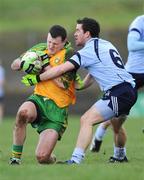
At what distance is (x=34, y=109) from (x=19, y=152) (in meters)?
0.72

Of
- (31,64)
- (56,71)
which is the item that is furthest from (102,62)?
(31,64)

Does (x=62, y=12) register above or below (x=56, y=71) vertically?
below

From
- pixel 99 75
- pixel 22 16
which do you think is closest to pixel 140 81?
pixel 99 75

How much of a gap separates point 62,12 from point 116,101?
35.1 m

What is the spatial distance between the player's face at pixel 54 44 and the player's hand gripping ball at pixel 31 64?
1.02 ft

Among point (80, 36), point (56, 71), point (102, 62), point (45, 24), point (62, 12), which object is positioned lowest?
point (45, 24)

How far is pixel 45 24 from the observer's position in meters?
43.4

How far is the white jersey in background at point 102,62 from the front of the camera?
476 inches

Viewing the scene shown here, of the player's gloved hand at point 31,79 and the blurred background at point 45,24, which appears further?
the blurred background at point 45,24

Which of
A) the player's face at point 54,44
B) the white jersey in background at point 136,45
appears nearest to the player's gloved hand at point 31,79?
the player's face at point 54,44

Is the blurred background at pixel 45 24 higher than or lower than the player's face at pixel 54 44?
lower

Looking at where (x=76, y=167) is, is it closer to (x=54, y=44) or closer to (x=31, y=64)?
(x=31, y=64)

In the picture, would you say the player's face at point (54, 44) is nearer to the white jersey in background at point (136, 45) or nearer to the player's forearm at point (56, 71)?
the player's forearm at point (56, 71)

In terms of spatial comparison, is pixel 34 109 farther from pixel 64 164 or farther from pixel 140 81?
pixel 140 81
